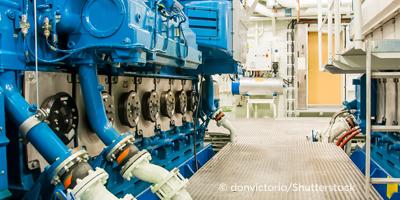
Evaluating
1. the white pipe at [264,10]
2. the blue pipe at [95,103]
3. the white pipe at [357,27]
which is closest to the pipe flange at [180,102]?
the blue pipe at [95,103]

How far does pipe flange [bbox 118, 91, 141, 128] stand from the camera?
12.2ft

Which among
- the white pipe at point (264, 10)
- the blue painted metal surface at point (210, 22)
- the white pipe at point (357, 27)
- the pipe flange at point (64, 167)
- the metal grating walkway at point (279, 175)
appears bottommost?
the metal grating walkway at point (279, 175)

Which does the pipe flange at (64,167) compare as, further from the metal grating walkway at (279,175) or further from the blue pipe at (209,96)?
the blue pipe at (209,96)

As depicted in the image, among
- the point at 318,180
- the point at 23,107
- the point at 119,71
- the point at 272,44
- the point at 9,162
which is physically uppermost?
the point at 272,44

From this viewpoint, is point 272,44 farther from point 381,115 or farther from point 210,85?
point 381,115

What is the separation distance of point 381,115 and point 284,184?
8.21 ft

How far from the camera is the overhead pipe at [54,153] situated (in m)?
1.95

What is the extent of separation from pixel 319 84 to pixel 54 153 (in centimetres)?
1045

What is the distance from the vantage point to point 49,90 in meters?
2.69

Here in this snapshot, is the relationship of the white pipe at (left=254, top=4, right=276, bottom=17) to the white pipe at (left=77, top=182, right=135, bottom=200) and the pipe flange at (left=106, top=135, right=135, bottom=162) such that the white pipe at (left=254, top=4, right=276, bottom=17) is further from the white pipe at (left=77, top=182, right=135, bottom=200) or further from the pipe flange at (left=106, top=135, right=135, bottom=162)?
the white pipe at (left=77, top=182, right=135, bottom=200)

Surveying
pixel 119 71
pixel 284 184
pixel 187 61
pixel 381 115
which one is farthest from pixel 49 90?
pixel 381 115

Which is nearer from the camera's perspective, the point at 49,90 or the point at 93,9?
the point at 93,9

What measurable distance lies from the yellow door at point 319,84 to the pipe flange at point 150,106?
A: 802 centimetres

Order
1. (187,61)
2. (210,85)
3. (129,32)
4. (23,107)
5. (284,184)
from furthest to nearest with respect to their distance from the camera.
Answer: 1. (210,85)
2. (187,61)
3. (284,184)
4. (129,32)
5. (23,107)
